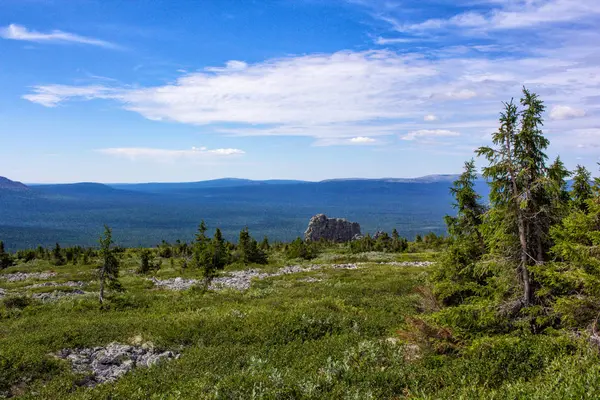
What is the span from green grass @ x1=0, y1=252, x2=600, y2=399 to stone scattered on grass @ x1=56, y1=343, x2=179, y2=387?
1.68 ft

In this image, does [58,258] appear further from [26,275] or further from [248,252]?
[248,252]

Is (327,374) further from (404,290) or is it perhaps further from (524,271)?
(404,290)

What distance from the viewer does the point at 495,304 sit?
1243 centimetres

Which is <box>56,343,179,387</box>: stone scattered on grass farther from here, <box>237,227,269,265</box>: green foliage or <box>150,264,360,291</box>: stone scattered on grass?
<box>237,227,269,265</box>: green foliage

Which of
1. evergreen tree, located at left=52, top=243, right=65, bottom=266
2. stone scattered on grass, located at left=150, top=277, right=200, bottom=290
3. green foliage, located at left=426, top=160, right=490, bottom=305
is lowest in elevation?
evergreen tree, located at left=52, top=243, right=65, bottom=266

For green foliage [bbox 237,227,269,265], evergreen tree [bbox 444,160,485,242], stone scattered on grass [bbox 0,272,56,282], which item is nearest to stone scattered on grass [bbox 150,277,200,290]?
green foliage [bbox 237,227,269,265]

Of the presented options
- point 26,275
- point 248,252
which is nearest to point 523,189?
point 248,252

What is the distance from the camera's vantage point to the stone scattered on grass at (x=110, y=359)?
13.7 meters

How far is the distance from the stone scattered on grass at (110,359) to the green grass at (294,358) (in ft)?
1.68

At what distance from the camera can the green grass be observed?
9.52 m

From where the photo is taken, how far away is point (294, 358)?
14.4m

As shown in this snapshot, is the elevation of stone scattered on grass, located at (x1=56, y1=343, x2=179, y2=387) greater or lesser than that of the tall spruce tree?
lesser

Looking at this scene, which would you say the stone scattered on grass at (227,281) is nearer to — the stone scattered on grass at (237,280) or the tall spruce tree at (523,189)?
the stone scattered on grass at (237,280)

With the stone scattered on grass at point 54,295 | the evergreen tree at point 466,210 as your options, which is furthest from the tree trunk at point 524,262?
the stone scattered on grass at point 54,295
